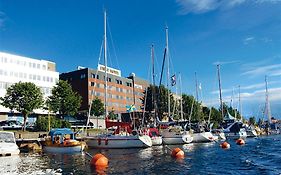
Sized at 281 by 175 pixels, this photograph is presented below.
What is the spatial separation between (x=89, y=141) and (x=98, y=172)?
30.7m

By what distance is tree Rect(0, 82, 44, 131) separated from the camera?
69750 mm

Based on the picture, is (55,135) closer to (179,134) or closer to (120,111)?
(179,134)

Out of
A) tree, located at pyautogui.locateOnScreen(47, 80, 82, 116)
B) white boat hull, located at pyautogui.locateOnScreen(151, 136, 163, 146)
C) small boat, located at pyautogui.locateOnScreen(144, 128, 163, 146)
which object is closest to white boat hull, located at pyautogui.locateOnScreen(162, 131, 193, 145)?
small boat, located at pyautogui.locateOnScreen(144, 128, 163, 146)

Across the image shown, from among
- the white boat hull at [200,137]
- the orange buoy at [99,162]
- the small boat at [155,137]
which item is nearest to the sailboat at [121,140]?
the small boat at [155,137]

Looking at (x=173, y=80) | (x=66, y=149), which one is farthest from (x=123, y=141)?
(x=173, y=80)

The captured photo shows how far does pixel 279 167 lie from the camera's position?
30656 mm

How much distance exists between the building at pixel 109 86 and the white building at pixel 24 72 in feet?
55.5

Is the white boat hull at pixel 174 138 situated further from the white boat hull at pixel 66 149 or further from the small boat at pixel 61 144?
the white boat hull at pixel 66 149

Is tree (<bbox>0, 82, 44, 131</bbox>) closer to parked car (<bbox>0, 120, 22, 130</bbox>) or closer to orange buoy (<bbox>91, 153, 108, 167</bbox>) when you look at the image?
parked car (<bbox>0, 120, 22, 130</bbox>)

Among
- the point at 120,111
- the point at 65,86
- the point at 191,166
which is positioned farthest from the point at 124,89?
the point at 191,166

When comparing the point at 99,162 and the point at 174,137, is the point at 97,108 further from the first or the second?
the point at 99,162

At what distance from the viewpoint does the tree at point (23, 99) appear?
69750 millimetres

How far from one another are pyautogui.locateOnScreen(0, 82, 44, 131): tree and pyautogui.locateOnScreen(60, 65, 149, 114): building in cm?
3829

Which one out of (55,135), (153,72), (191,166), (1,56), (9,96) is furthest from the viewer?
(1,56)
